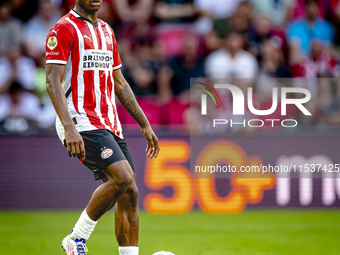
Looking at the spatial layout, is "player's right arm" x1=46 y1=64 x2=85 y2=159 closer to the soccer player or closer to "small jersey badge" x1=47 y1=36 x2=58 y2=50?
the soccer player

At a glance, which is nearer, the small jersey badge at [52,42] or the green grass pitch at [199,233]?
the small jersey badge at [52,42]

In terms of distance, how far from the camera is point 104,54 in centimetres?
441

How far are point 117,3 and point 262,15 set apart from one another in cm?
302

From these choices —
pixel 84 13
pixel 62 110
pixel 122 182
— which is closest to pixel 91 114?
pixel 62 110

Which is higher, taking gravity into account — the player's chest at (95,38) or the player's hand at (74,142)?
the player's chest at (95,38)

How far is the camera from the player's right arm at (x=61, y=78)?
405 cm

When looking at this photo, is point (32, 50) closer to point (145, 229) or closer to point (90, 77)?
point (145, 229)

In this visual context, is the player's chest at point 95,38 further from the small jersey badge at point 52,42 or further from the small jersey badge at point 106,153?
the small jersey badge at point 106,153

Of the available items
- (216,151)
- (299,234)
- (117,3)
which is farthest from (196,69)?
(299,234)

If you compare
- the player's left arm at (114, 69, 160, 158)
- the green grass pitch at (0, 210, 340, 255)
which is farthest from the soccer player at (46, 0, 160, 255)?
the green grass pitch at (0, 210, 340, 255)

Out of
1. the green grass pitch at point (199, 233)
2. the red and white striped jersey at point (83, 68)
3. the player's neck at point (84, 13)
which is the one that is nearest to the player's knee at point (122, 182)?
the red and white striped jersey at point (83, 68)

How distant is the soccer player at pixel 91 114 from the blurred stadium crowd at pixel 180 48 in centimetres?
409

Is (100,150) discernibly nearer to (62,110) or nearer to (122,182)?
(122,182)

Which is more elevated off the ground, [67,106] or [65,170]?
[67,106]
